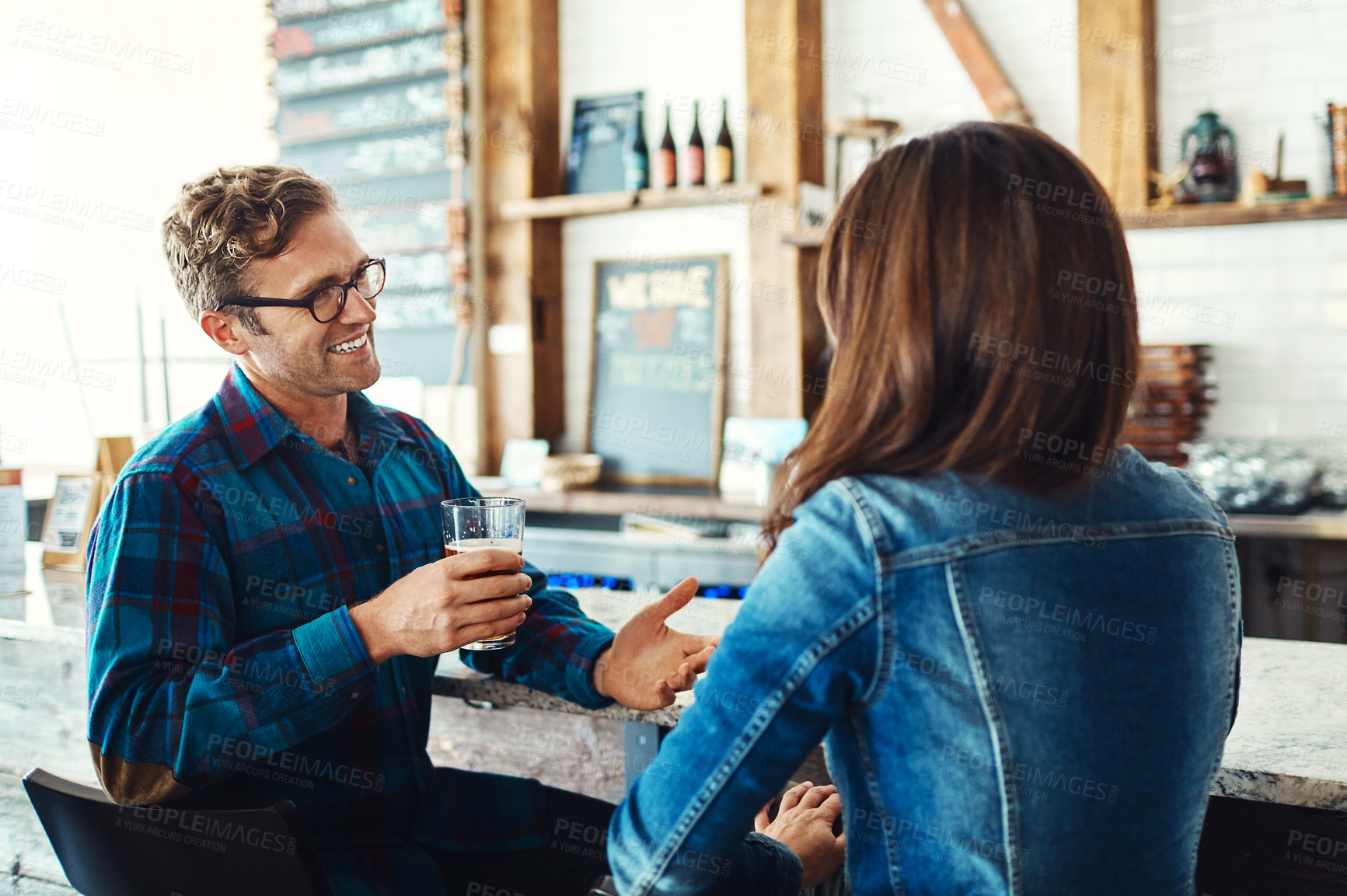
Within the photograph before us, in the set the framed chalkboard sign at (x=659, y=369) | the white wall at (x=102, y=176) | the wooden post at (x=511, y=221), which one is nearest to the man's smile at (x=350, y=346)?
the framed chalkboard sign at (x=659, y=369)

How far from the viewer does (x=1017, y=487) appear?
0.82 metres

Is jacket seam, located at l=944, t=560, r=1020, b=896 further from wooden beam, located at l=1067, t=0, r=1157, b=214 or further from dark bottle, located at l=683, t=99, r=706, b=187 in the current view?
dark bottle, located at l=683, t=99, r=706, b=187

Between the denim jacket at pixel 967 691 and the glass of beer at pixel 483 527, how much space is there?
16.6 inches

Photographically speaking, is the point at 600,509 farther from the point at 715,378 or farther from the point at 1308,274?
the point at 1308,274

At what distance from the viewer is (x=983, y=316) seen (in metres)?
0.83

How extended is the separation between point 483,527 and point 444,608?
12cm

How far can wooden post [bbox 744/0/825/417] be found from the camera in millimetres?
3623

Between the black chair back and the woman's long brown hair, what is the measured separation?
0.63 m

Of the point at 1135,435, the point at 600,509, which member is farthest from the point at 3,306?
the point at 1135,435

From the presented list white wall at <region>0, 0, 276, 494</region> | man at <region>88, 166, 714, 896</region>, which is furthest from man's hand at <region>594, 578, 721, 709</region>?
white wall at <region>0, 0, 276, 494</region>

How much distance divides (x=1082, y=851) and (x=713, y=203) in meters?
3.15

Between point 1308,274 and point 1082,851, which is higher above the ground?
point 1308,274

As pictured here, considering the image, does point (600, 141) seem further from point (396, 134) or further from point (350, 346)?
point (350, 346)

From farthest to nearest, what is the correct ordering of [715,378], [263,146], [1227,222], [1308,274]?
[263,146], [715,378], [1308,274], [1227,222]
